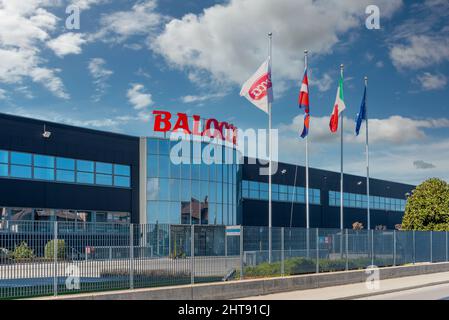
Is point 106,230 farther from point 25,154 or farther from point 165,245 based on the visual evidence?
point 25,154

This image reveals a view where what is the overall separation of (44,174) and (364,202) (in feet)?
167

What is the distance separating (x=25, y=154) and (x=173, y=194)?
12833mm

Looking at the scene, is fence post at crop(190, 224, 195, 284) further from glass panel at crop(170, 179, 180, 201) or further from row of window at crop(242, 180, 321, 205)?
row of window at crop(242, 180, 321, 205)

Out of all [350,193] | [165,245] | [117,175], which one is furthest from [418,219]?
[350,193]

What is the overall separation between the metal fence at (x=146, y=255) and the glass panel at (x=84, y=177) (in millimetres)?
25520

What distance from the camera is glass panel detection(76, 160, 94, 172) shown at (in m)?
47.1

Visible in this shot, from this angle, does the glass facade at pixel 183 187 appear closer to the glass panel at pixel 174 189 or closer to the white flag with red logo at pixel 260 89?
the glass panel at pixel 174 189

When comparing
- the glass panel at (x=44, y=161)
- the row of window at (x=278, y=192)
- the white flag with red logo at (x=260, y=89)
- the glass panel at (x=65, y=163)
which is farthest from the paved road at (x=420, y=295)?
the row of window at (x=278, y=192)

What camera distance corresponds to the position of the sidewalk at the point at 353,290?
67.3 feet

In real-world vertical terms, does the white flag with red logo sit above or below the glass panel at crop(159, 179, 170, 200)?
above

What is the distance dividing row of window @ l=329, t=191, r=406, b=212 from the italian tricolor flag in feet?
143

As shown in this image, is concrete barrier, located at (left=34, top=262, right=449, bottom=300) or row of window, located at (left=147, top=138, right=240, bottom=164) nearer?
concrete barrier, located at (left=34, top=262, right=449, bottom=300)

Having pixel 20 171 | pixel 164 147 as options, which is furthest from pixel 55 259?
pixel 164 147

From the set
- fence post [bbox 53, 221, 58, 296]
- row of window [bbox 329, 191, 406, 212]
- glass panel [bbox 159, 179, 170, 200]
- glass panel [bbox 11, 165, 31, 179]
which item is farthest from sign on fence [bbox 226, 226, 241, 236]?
row of window [bbox 329, 191, 406, 212]
